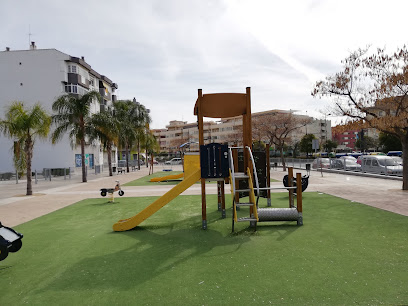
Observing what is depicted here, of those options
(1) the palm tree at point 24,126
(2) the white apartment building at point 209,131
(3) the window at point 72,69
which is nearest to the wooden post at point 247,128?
(1) the palm tree at point 24,126

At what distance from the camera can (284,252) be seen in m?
5.92

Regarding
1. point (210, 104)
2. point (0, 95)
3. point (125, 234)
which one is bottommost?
point (125, 234)

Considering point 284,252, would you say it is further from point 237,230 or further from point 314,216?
point 314,216

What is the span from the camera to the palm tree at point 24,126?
16.9 m

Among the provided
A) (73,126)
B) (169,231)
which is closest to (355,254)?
(169,231)

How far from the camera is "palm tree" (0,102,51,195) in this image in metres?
16.9

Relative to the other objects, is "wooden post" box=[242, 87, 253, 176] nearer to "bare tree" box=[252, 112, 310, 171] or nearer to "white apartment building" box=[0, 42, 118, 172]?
"bare tree" box=[252, 112, 310, 171]

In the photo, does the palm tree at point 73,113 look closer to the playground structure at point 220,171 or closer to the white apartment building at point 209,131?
the playground structure at point 220,171

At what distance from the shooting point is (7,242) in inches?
227

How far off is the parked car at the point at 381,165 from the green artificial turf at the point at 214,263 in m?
15.2

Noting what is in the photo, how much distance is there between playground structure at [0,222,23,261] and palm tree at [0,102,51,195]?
12836mm

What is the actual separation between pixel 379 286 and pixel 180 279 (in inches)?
116

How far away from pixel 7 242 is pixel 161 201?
3468 millimetres

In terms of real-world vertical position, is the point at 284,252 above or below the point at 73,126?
below
